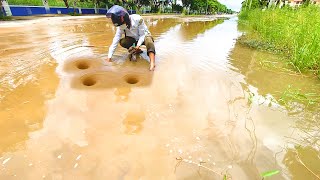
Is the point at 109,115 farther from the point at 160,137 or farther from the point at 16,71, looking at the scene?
the point at 16,71

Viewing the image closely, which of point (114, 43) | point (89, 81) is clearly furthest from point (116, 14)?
point (89, 81)

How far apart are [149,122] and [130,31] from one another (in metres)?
2.48

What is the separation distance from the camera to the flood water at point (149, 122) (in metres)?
1.83

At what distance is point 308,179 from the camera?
174 cm

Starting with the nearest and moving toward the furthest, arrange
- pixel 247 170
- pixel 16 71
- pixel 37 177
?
pixel 37 177 < pixel 247 170 < pixel 16 71

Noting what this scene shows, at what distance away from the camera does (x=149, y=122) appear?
8.09 feet

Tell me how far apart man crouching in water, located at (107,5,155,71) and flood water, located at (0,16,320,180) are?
0.32 meters

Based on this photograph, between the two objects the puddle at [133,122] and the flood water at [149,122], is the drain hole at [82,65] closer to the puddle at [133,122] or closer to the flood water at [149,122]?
the flood water at [149,122]

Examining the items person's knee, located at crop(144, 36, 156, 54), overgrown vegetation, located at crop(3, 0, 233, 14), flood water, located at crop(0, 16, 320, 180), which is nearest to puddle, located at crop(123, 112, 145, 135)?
flood water, located at crop(0, 16, 320, 180)

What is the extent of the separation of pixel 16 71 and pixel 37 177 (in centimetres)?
261

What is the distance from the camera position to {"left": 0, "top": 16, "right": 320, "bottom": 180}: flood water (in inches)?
72.2

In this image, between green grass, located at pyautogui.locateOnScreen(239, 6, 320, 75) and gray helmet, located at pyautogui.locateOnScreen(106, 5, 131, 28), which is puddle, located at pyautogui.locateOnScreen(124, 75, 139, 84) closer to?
gray helmet, located at pyautogui.locateOnScreen(106, 5, 131, 28)

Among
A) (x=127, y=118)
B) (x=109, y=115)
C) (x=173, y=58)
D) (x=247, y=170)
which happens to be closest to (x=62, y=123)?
(x=109, y=115)

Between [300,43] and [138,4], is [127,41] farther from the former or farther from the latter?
[138,4]
